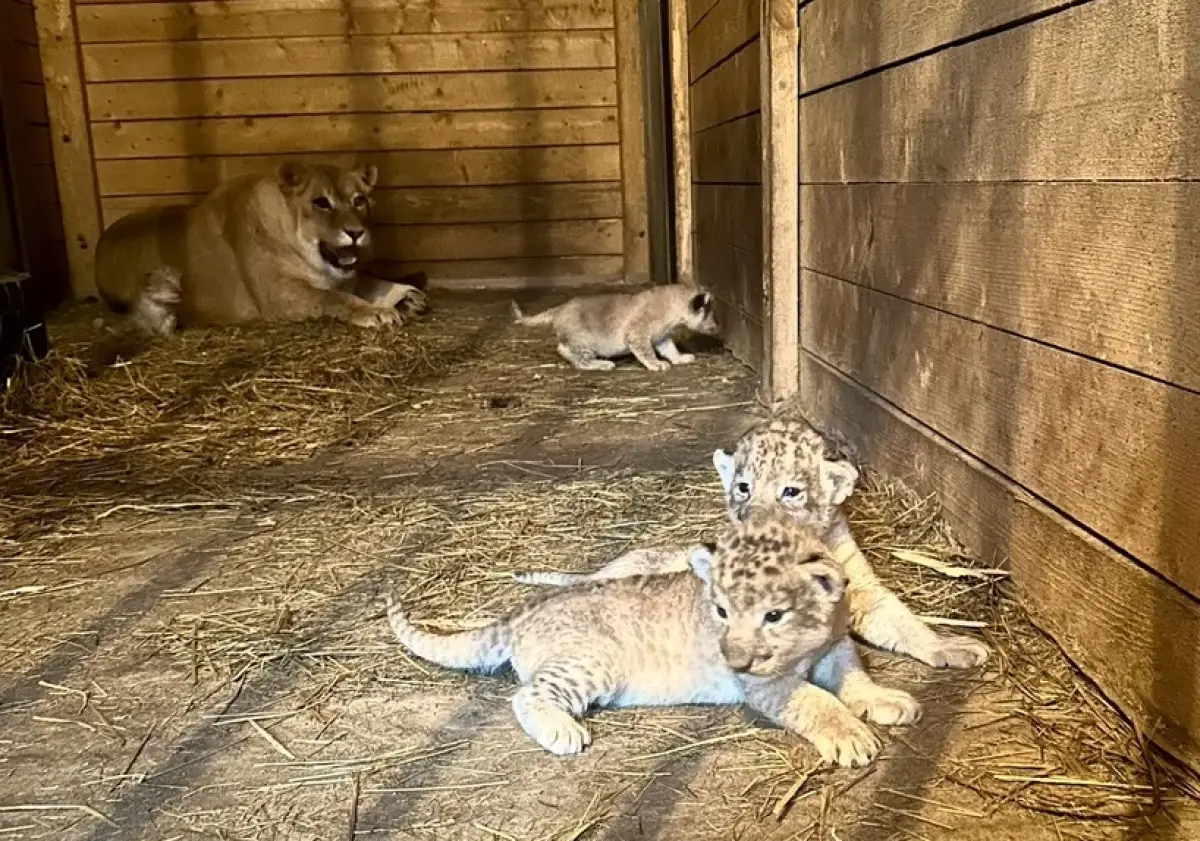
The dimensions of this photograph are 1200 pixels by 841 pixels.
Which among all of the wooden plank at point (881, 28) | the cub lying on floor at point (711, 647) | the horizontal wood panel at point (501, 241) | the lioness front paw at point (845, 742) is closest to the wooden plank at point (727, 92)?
the wooden plank at point (881, 28)

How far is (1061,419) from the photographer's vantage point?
2.27 meters

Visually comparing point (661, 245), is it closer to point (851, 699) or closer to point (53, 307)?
point (53, 307)

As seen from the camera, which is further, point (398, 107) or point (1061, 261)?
point (398, 107)

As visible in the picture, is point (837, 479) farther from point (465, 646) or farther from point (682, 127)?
point (682, 127)

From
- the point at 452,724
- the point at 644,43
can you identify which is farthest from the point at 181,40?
the point at 452,724

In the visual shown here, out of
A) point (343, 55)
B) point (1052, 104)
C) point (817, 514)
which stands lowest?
point (817, 514)

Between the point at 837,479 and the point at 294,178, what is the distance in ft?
→ 18.1

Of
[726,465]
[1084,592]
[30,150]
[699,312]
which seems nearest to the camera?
[1084,592]

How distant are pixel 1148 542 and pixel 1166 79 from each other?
81 cm

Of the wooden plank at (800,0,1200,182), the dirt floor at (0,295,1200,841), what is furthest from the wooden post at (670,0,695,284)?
the wooden plank at (800,0,1200,182)

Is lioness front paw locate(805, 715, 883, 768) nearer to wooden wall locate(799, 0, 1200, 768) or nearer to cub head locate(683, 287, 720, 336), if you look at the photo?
wooden wall locate(799, 0, 1200, 768)

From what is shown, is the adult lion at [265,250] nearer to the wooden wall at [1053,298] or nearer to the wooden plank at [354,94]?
the wooden plank at [354,94]

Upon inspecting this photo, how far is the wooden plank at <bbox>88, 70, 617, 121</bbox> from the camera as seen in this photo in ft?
27.3

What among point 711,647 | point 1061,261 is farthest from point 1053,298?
point 711,647
